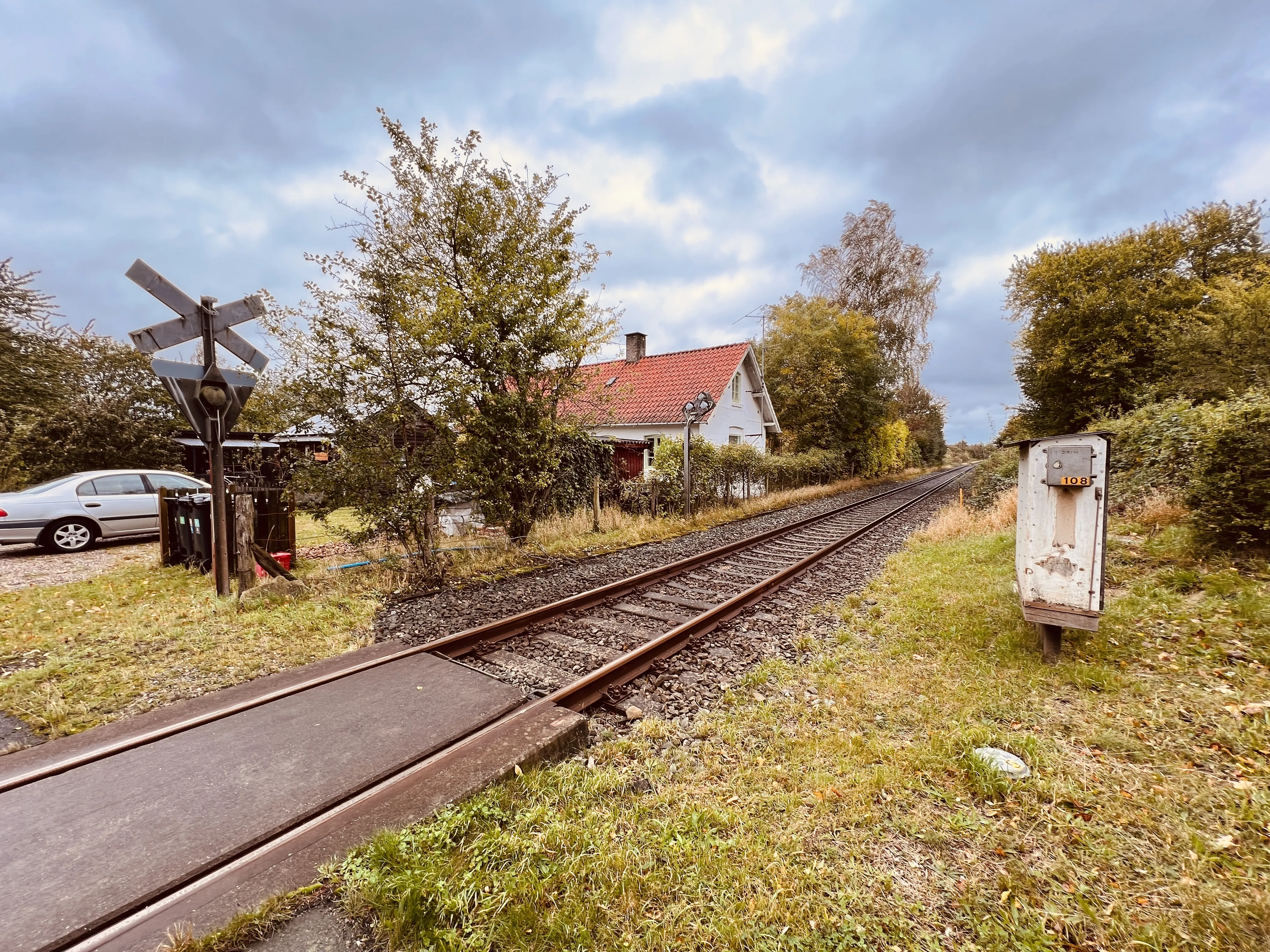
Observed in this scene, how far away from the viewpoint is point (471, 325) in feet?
24.9

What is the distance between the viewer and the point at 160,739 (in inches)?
116

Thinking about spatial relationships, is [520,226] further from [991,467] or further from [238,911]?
[991,467]

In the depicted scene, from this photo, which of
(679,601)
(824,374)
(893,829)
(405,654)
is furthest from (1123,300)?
(405,654)

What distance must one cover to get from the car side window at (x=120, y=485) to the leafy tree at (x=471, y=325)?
20.4 feet

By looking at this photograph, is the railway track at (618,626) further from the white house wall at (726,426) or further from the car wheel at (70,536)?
the car wheel at (70,536)

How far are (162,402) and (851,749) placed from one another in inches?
897

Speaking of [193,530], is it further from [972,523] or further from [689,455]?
[972,523]

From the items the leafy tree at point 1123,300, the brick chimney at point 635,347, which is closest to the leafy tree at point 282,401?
the brick chimney at point 635,347

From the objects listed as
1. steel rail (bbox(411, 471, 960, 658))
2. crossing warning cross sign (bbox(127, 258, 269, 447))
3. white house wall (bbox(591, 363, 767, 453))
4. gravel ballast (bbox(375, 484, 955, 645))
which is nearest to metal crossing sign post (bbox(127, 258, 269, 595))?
crossing warning cross sign (bbox(127, 258, 269, 447))

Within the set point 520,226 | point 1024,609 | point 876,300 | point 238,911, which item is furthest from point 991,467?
point 238,911

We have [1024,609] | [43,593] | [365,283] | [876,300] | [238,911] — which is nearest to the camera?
[238,911]

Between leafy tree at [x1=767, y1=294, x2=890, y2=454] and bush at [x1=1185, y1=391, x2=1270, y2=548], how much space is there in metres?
17.7

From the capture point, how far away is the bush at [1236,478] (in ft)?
16.0

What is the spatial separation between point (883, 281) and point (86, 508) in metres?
32.0
